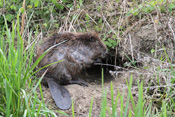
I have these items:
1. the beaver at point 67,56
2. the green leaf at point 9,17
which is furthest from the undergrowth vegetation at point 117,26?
the beaver at point 67,56

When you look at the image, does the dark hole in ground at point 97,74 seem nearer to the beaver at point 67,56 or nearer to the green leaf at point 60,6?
the beaver at point 67,56

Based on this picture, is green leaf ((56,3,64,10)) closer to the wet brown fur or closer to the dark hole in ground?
the wet brown fur

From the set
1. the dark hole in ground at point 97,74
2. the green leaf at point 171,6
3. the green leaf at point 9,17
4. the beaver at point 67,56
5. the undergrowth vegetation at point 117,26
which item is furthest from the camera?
the dark hole in ground at point 97,74

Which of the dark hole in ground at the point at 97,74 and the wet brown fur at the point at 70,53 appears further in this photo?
the dark hole in ground at the point at 97,74

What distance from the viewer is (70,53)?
→ 10.2 ft

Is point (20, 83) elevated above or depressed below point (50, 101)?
above

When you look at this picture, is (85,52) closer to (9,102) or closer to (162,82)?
→ (162,82)

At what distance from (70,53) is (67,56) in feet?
0.27

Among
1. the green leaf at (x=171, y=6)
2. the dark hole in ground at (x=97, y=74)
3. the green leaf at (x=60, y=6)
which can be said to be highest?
the green leaf at (x=60, y=6)

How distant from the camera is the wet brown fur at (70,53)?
2.96 m

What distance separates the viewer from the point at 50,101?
2.57 metres

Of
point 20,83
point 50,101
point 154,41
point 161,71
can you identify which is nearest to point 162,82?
point 161,71

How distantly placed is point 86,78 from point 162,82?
160 centimetres

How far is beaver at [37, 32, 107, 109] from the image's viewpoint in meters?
2.86
